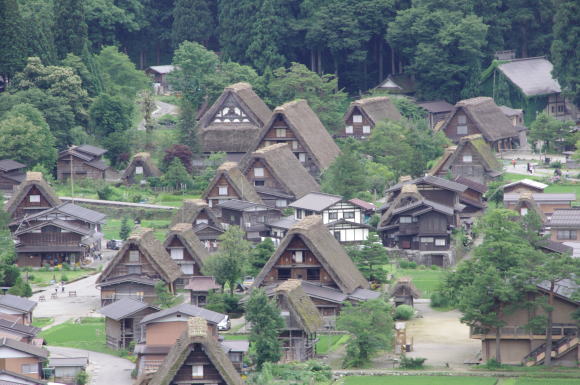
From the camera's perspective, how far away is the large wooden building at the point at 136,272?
7044cm

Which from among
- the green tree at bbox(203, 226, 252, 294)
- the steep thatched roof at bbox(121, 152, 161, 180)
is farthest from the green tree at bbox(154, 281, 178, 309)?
the steep thatched roof at bbox(121, 152, 161, 180)

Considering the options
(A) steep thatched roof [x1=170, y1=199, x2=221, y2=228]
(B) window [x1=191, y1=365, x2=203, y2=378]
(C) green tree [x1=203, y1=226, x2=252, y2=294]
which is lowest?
(B) window [x1=191, y1=365, x2=203, y2=378]

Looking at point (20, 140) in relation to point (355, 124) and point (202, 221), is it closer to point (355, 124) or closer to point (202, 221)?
point (202, 221)

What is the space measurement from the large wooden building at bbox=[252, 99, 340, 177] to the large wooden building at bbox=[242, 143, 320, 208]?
3016 mm

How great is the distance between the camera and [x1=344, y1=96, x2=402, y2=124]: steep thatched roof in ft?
312

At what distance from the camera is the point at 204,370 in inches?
2219

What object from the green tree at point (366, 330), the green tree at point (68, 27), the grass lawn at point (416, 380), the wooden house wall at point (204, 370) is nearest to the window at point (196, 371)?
the wooden house wall at point (204, 370)

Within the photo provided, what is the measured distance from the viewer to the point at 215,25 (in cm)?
11194

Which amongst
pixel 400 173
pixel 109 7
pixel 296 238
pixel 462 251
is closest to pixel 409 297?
pixel 296 238

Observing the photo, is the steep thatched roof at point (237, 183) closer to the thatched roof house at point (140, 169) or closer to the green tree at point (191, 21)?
the thatched roof house at point (140, 169)

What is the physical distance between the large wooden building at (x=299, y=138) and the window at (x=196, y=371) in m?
32.1

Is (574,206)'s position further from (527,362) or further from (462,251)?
(527,362)

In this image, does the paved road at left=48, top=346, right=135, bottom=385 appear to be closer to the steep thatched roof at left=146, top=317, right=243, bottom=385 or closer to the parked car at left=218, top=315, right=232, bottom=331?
the steep thatched roof at left=146, top=317, right=243, bottom=385

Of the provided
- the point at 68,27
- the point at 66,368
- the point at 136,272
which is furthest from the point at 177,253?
the point at 68,27
